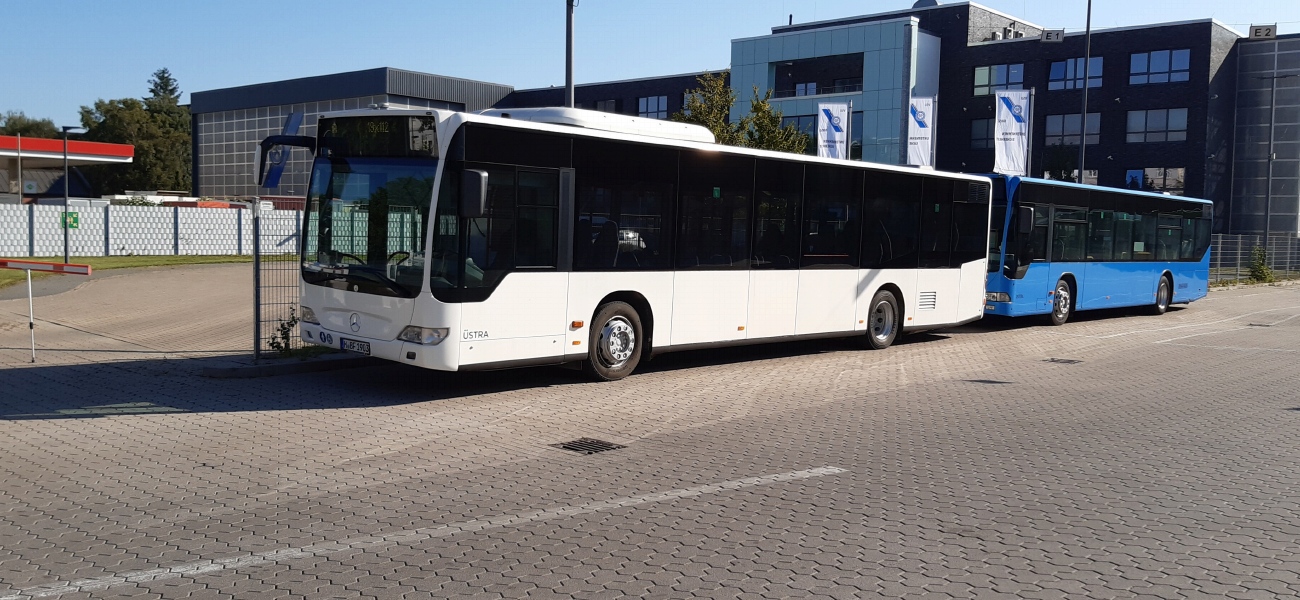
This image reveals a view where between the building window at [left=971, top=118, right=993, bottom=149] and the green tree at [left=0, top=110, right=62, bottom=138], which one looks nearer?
the building window at [left=971, top=118, right=993, bottom=149]

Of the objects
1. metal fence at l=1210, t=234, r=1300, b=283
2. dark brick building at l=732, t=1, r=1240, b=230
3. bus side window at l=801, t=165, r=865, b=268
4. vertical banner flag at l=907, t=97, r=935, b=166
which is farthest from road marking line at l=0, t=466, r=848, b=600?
dark brick building at l=732, t=1, r=1240, b=230

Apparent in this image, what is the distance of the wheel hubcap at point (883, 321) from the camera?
16812 mm

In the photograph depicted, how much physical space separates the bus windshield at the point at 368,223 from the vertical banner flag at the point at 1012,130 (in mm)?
22972

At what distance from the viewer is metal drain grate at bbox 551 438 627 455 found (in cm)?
867

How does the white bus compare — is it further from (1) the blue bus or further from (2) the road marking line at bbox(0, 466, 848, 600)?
(1) the blue bus

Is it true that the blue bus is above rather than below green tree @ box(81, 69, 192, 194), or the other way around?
below

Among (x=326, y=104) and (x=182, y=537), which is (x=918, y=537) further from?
(x=326, y=104)

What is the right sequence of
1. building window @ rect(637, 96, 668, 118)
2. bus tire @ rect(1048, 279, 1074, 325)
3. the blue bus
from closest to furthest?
the blue bus < bus tire @ rect(1048, 279, 1074, 325) < building window @ rect(637, 96, 668, 118)

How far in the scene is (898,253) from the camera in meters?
16.8

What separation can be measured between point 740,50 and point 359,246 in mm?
55263

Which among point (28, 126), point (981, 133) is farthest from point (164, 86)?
point (981, 133)

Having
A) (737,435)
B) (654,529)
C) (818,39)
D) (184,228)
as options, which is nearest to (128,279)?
(184,228)

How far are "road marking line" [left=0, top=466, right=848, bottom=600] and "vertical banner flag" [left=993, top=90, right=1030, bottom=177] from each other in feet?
81.7

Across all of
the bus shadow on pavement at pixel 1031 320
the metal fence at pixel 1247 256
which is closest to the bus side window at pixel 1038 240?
the bus shadow on pavement at pixel 1031 320
